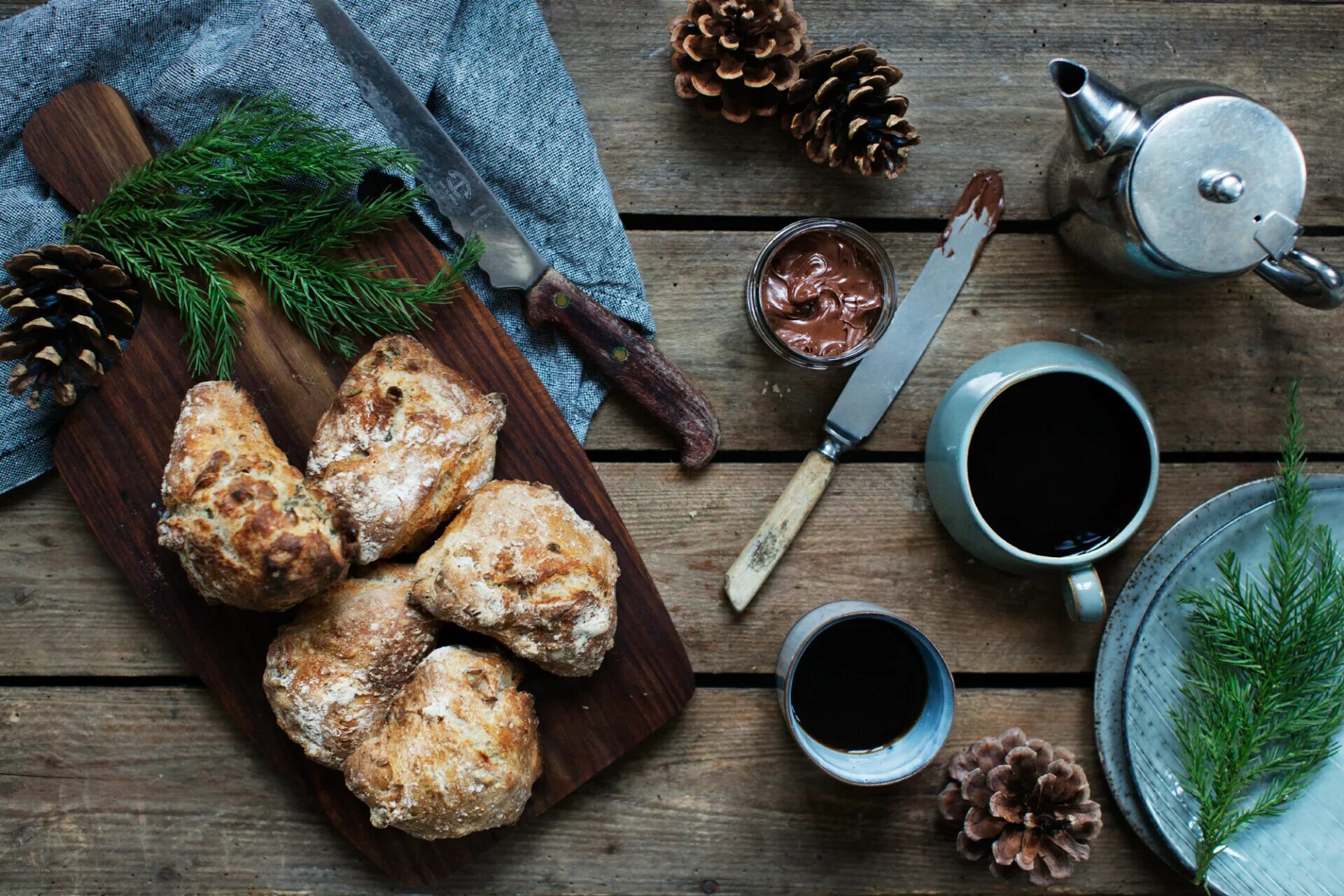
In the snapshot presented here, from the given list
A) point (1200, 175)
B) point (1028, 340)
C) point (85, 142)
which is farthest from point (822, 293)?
point (85, 142)

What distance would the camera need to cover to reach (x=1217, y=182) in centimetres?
126

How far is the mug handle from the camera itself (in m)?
1.38

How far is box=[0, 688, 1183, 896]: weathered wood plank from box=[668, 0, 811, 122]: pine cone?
0.96 m

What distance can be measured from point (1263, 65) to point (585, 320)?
122 cm

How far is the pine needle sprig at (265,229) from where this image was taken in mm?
1322

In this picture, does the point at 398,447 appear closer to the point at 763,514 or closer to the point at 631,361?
the point at 631,361

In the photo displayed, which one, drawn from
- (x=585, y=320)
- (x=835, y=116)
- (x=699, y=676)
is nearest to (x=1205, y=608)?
(x=699, y=676)

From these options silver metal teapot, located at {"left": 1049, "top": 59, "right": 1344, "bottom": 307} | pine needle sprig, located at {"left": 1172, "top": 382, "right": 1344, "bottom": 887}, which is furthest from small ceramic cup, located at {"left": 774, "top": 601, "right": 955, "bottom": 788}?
silver metal teapot, located at {"left": 1049, "top": 59, "right": 1344, "bottom": 307}

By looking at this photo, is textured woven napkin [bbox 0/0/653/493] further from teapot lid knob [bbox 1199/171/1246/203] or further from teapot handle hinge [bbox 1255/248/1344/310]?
teapot handle hinge [bbox 1255/248/1344/310]

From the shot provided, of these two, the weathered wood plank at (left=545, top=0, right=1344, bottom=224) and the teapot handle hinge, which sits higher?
the weathered wood plank at (left=545, top=0, right=1344, bottom=224)

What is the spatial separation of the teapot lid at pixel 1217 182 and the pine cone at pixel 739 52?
0.53m

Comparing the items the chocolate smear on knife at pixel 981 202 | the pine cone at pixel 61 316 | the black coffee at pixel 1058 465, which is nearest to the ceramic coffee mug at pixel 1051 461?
the black coffee at pixel 1058 465

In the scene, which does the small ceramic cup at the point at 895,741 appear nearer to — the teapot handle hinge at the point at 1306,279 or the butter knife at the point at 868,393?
the butter knife at the point at 868,393

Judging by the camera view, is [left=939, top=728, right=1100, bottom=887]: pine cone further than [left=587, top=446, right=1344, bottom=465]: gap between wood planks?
No
